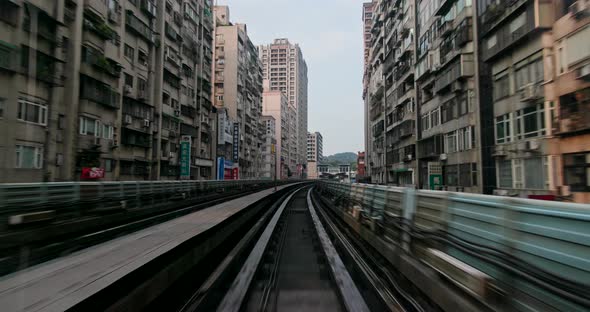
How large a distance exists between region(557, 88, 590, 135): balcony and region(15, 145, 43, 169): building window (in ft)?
91.7

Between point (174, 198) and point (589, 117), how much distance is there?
21539 mm

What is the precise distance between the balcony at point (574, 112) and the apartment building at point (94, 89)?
26.5 m

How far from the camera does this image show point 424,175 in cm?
3828

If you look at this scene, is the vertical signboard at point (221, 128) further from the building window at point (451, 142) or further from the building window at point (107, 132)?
the building window at point (451, 142)

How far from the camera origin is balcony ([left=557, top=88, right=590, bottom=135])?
1608 centimetres

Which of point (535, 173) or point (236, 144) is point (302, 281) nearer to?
point (535, 173)

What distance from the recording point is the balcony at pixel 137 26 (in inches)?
1298

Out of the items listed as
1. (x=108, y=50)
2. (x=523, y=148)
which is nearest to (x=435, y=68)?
(x=523, y=148)

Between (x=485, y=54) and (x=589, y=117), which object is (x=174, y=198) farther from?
(x=485, y=54)

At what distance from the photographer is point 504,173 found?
23.3m

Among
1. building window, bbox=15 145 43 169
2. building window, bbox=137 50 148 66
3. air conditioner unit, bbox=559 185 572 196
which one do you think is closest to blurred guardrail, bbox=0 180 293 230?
building window, bbox=15 145 43 169

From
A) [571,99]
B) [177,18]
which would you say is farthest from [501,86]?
[177,18]

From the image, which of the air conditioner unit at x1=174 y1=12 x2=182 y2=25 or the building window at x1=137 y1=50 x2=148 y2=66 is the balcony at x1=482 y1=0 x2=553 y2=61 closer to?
the building window at x1=137 y1=50 x2=148 y2=66

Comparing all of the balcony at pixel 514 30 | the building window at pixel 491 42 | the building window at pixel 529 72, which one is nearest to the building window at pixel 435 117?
the balcony at pixel 514 30
